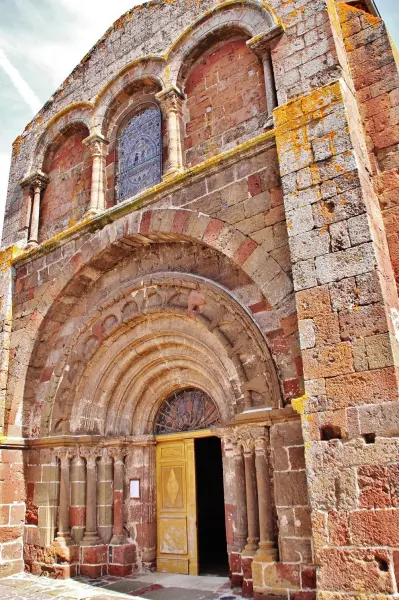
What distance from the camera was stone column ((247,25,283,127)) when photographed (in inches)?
231

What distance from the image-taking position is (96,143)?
7711 mm

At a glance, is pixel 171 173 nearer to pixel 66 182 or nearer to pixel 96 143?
pixel 96 143

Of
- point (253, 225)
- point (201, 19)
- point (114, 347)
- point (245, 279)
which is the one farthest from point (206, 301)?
point (201, 19)

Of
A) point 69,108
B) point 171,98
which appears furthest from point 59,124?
point 171,98

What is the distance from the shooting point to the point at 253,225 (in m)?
5.22

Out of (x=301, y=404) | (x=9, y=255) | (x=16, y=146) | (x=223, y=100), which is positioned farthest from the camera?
(x=16, y=146)

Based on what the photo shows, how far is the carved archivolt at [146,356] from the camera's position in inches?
218

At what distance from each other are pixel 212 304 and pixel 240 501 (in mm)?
2050

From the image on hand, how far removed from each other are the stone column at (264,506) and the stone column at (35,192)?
17.2ft

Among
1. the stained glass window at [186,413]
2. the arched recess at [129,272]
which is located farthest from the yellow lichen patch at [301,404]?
the stained glass window at [186,413]

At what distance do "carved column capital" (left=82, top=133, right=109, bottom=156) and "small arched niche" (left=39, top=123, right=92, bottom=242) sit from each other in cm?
33

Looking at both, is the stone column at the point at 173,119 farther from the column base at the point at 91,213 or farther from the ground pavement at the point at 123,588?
the ground pavement at the point at 123,588

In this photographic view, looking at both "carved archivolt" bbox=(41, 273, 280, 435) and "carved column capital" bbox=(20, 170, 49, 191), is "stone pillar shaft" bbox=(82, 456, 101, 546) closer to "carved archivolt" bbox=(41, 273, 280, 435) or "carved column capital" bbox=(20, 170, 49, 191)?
"carved archivolt" bbox=(41, 273, 280, 435)

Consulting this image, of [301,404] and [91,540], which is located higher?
[301,404]
